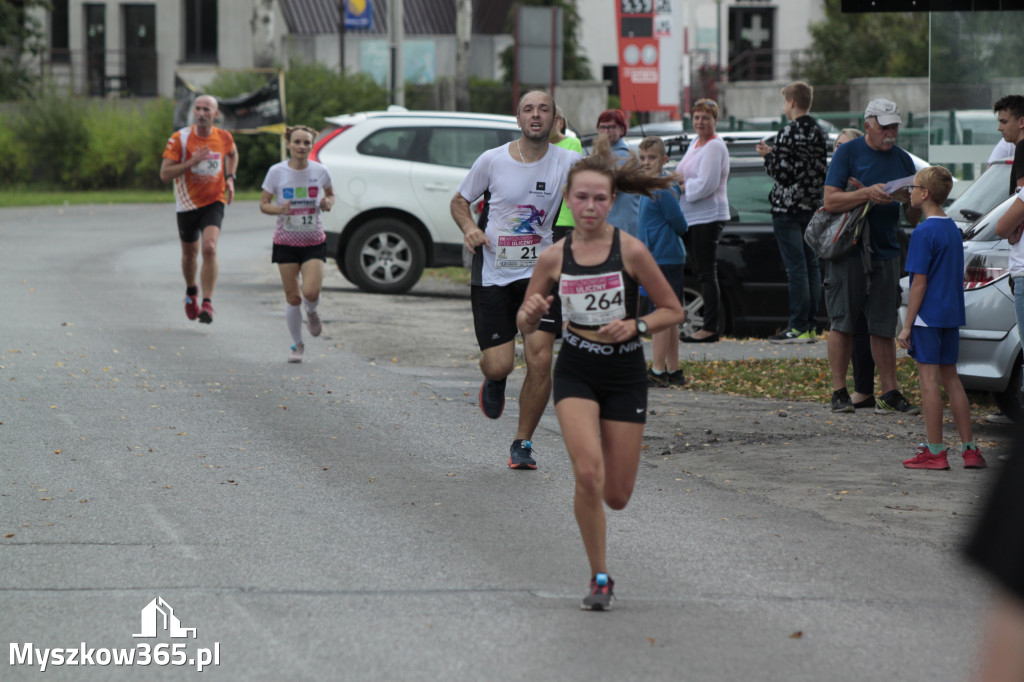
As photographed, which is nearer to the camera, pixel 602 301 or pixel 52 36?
pixel 602 301

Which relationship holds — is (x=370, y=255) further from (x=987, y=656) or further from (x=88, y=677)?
(x=987, y=656)

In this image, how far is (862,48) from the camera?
52.2m

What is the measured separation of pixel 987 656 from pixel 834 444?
6.73 m

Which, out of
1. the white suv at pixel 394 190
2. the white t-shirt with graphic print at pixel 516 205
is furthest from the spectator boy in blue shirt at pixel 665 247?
the white suv at pixel 394 190

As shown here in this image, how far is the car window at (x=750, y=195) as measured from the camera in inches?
526

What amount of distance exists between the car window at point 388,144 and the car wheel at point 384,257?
0.76m

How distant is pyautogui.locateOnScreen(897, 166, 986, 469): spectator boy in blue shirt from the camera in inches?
311

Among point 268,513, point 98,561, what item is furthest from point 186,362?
point 98,561

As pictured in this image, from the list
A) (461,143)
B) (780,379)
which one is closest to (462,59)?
(461,143)

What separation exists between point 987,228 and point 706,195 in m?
2.97

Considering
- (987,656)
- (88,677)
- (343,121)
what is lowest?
(88,677)

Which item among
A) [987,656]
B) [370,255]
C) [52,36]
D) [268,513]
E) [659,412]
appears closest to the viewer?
[987,656]

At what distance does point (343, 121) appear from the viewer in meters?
16.8

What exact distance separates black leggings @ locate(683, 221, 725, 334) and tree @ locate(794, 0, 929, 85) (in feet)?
131
